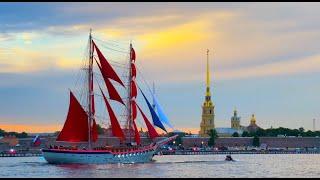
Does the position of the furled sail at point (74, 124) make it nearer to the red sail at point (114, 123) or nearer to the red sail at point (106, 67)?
the red sail at point (114, 123)

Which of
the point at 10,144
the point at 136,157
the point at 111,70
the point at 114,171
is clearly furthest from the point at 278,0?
the point at 10,144

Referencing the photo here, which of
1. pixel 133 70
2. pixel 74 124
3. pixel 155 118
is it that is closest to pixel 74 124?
pixel 74 124

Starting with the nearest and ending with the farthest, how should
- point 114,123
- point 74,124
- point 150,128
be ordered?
point 74,124 < point 114,123 < point 150,128

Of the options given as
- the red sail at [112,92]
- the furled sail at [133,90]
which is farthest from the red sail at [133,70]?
the red sail at [112,92]

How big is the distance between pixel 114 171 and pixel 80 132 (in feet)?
41.8

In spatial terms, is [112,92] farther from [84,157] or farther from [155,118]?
[84,157]

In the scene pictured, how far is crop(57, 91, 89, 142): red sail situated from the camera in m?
73.4

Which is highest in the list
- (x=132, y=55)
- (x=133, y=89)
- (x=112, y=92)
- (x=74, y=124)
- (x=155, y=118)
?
(x=132, y=55)

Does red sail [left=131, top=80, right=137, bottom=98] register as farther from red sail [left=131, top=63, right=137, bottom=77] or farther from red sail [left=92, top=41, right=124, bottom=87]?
red sail [left=92, top=41, right=124, bottom=87]

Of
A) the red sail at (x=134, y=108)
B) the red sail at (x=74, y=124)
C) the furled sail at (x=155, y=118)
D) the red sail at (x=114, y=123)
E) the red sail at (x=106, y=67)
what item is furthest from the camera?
the red sail at (x=134, y=108)

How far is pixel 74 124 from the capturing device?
242 feet

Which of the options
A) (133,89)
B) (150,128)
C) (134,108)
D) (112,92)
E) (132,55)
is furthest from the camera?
(132,55)

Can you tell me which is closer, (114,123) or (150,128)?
(114,123)

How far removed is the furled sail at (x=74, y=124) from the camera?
73438mm
